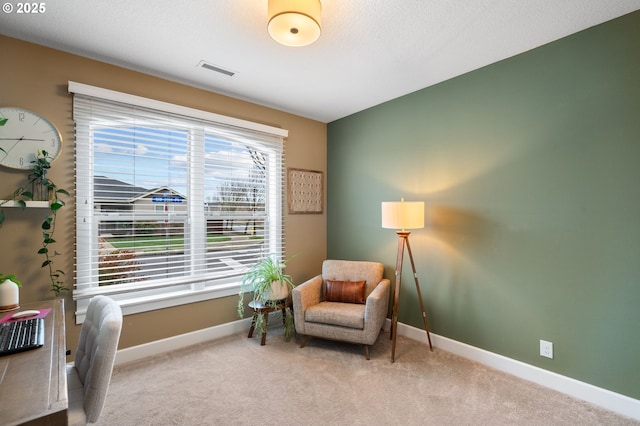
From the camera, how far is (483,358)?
2697 millimetres

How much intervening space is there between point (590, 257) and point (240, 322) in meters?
3.21

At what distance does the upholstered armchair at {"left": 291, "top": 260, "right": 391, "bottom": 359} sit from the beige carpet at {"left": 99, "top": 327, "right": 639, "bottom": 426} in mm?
211

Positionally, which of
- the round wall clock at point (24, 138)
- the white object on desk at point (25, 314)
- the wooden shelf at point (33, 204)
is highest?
the round wall clock at point (24, 138)

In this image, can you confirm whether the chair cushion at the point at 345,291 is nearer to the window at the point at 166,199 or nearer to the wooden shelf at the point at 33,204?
the window at the point at 166,199

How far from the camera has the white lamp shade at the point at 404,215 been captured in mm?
2725

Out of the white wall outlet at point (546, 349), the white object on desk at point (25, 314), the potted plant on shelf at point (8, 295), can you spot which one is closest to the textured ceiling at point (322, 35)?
the potted plant on shelf at point (8, 295)

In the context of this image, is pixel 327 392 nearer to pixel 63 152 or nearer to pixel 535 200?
pixel 535 200

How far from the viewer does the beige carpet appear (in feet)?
6.50

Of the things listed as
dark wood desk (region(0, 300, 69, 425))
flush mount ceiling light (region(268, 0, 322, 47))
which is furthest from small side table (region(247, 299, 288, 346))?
flush mount ceiling light (region(268, 0, 322, 47))

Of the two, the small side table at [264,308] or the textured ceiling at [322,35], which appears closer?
the textured ceiling at [322,35]

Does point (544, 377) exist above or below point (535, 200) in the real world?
below

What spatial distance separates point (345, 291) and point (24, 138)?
118 inches

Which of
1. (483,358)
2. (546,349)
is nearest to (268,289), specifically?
(483,358)

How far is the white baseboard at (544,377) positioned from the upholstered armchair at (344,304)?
2.15 ft
